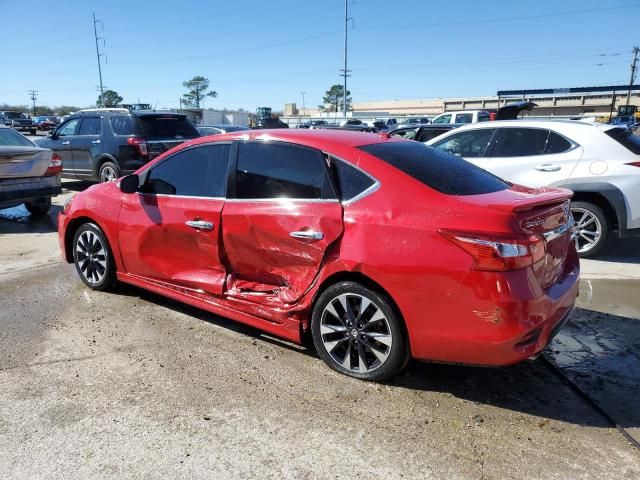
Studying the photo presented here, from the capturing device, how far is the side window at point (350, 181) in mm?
3369

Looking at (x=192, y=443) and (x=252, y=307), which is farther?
(x=252, y=307)

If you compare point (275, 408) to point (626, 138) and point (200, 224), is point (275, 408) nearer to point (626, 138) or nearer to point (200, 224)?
point (200, 224)

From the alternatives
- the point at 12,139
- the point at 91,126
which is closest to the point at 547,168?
the point at 12,139

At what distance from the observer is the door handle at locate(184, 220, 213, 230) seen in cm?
399

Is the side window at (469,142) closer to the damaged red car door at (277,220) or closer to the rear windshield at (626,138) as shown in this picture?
the rear windshield at (626,138)

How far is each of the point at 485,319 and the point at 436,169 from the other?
3.74ft

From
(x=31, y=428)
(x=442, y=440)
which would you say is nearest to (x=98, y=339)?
(x=31, y=428)

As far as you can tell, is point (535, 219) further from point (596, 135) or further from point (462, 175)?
point (596, 135)

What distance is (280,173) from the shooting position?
12.4 ft

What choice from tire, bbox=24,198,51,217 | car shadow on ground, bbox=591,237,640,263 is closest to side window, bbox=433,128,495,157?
car shadow on ground, bbox=591,237,640,263

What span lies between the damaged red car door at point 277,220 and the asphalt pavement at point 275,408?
1.85 ft

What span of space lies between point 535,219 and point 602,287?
2.91 meters

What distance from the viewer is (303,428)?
293 centimetres

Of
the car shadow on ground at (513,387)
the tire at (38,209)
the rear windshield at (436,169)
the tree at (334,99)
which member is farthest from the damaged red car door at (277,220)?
the tree at (334,99)
